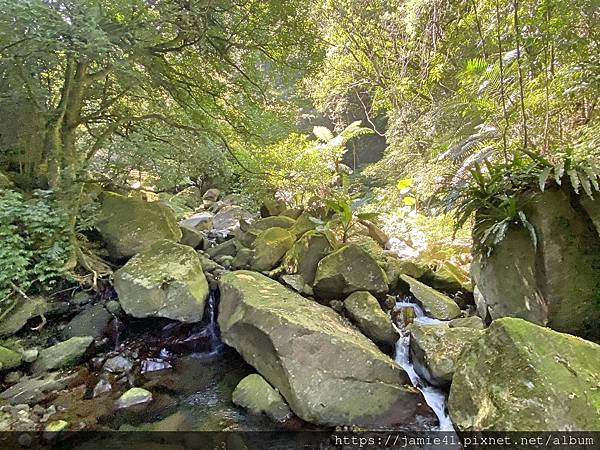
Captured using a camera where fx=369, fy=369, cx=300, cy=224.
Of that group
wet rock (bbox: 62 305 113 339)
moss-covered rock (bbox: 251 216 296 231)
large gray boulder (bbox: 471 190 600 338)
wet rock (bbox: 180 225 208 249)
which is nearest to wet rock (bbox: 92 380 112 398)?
wet rock (bbox: 62 305 113 339)

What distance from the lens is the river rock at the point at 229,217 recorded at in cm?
867

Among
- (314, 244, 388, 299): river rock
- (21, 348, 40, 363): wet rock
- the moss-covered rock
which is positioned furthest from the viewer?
the moss-covered rock

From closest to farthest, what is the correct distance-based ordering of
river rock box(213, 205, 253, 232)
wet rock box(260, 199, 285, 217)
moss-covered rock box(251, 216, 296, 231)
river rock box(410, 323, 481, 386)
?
river rock box(410, 323, 481, 386) < moss-covered rock box(251, 216, 296, 231) < wet rock box(260, 199, 285, 217) < river rock box(213, 205, 253, 232)

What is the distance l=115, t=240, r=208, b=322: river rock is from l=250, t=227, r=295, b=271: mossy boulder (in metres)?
0.86

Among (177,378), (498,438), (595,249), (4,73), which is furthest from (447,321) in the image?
(4,73)

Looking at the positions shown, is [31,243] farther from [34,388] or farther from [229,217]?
[229,217]

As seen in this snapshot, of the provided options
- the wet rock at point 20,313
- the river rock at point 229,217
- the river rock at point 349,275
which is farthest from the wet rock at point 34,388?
the river rock at point 229,217

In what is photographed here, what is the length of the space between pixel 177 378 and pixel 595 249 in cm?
397

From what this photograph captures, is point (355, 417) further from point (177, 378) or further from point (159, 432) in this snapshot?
point (177, 378)

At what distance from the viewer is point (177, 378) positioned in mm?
3781

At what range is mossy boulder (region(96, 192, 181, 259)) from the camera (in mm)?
5113

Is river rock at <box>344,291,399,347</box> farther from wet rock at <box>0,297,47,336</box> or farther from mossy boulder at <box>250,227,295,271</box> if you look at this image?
wet rock at <box>0,297,47,336</box>

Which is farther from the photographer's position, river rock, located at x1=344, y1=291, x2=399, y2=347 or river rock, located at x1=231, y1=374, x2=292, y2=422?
river rock, located at x1=344, y1=291, x2=399, y2=347

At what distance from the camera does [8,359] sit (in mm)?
3666
